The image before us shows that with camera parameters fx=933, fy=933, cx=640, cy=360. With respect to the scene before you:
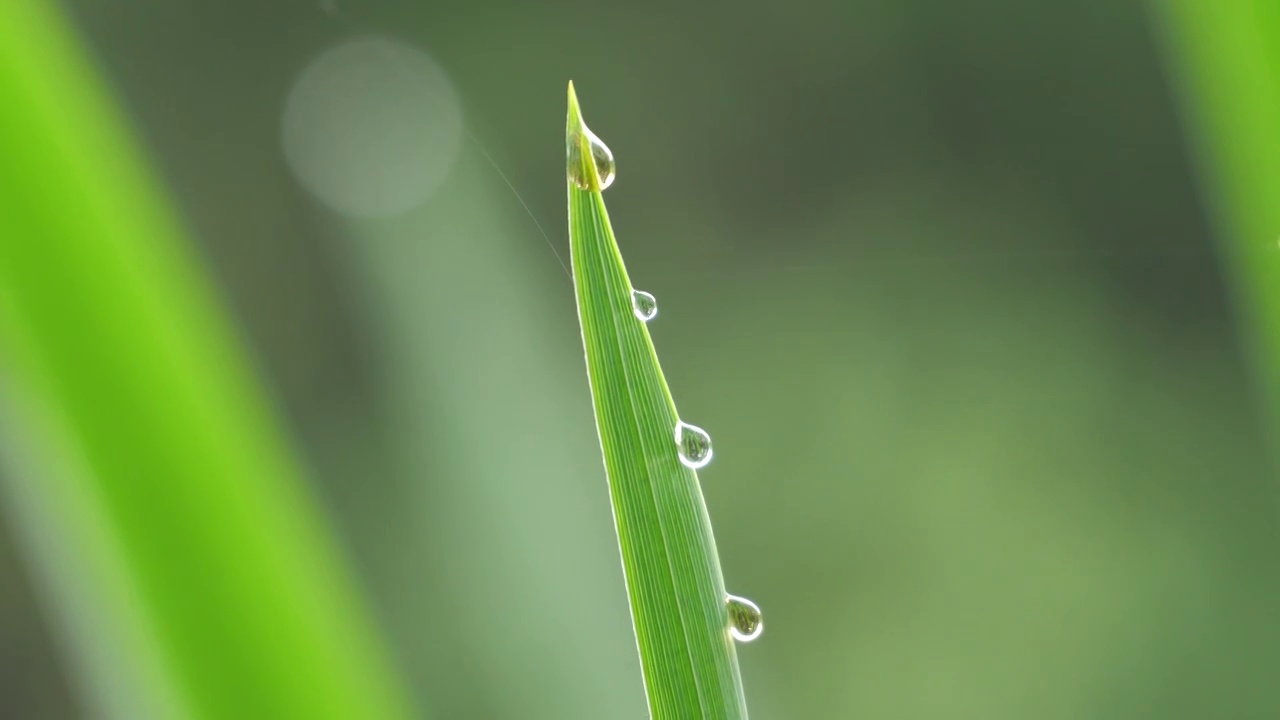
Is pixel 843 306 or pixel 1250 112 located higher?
pixel 1250 112

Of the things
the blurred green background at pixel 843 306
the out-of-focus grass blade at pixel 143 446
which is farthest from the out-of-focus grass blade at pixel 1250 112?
the blurred green background at pixel 843 306

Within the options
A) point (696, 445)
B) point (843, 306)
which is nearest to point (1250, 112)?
point (696, 445)

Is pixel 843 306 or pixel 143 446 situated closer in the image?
pixel 143 446

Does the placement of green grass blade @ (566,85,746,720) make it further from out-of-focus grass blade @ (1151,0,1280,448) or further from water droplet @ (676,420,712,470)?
out-of-focus grass blade @ (1151,0,1280,448)

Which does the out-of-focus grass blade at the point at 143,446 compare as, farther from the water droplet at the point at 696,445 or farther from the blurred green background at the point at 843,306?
the blurred green background at the point at 843,306

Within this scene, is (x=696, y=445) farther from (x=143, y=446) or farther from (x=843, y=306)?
(x=843, y=306)

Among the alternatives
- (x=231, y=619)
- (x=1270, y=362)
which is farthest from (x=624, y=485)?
(x=1270, y=362)

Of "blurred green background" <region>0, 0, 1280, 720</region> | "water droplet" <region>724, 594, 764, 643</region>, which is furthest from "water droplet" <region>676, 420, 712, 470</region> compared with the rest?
"blurred green background" <region>0, 0, 1280, 720</region>
